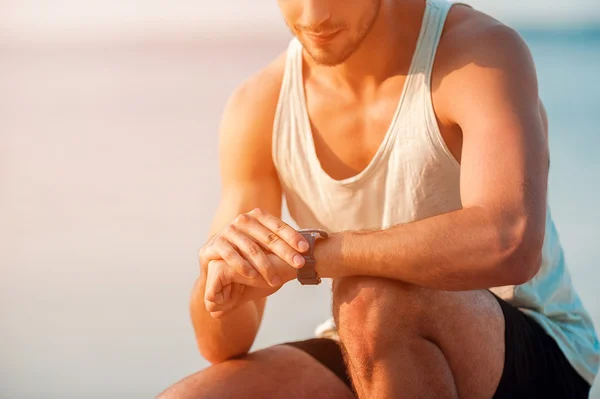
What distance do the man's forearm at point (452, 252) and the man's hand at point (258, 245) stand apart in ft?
0.30

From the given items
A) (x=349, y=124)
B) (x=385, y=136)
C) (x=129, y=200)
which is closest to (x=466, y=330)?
(x=385, y=136)

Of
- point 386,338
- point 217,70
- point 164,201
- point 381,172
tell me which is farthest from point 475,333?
point 217,70

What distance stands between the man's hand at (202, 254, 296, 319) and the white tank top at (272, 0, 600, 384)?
0.34m

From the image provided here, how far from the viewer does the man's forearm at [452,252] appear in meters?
1.70

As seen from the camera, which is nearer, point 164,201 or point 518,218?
point 518,218

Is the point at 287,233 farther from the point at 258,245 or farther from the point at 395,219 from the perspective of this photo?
the point at 395,219

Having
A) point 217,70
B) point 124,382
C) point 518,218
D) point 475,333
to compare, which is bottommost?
point 124,382

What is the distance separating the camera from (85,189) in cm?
498

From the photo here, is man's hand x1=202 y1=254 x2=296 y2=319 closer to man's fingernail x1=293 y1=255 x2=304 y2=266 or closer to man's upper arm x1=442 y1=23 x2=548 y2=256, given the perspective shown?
man's fingernail x1=293 y1=255 x2=304 y2=266

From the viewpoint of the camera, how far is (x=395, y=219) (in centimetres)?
209

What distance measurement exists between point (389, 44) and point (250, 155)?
0.41 metres

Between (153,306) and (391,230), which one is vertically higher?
(391,230)

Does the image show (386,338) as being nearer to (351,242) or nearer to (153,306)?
(351,242)

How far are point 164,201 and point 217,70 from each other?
12.9 ft
